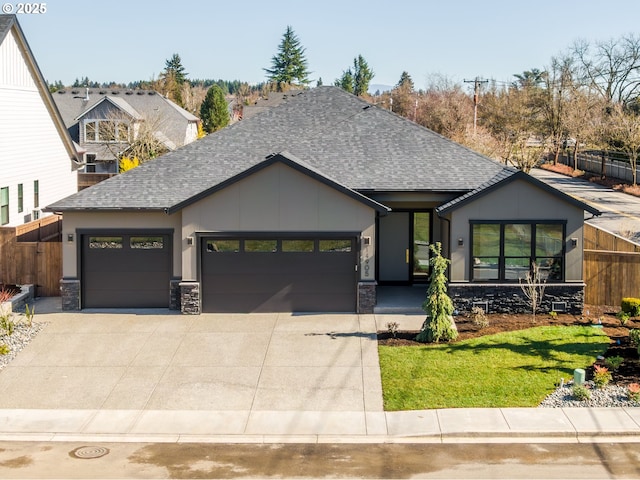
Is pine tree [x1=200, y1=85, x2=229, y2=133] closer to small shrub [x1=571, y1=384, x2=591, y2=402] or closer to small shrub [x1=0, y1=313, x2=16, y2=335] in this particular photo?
small shrub [x1=0, y1=313, x2=16, y2=335]

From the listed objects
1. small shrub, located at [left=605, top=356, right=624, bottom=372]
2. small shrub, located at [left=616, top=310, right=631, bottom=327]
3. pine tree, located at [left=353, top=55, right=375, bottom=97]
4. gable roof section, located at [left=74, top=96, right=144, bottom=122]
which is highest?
pine tree, located at [left=353, top=55, right=375, bottom=97]

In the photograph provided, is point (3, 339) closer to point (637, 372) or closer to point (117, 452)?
point (117, 452)

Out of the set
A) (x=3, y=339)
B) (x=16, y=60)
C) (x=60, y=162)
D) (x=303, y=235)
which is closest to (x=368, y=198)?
(x=303, y=235)

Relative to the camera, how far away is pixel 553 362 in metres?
18.0

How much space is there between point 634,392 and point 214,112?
6872 cm

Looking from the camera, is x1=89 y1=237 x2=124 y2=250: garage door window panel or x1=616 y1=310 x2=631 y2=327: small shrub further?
x1=89 y1=237 x2=124 y2=250: garage door window panel

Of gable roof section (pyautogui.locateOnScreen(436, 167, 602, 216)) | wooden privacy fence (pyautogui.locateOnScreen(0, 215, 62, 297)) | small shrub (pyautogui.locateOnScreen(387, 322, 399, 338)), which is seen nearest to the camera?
small shrub (pyautogui.locateOnScreen(387, 322, 399, 338))

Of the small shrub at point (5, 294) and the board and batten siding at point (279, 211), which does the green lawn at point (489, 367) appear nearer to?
the board and batten siding at point (279, 211)

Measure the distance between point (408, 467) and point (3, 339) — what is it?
456 inches

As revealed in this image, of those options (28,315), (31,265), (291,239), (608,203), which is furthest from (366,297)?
(608,203)

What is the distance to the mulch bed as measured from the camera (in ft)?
60.9

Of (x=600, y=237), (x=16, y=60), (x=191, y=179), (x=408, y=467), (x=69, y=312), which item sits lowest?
(x=408, y=467)

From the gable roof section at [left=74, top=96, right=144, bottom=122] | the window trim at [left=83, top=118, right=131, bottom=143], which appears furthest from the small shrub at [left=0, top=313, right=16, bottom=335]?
the gable roof section at [left=74, top=96, right=144, bottom=122]

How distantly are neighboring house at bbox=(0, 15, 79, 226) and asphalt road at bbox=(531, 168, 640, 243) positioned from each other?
2165cm
